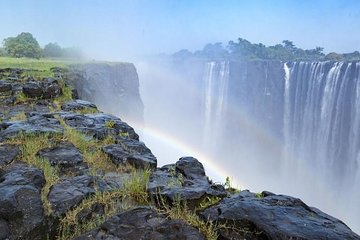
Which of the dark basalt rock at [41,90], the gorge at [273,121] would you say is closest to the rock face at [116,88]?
the gorge at [273,121]

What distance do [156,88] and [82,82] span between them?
160 feet

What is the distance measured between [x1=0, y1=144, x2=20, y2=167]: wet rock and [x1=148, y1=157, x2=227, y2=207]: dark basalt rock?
254 centimetres

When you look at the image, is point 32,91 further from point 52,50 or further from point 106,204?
point 52,50

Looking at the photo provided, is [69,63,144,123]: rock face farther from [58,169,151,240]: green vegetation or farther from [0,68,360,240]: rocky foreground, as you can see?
[58,169,151,240]: green vegetation

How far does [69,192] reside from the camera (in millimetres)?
4938

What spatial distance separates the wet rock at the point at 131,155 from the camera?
692cm

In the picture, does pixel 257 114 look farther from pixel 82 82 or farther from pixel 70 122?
pixel 70 122

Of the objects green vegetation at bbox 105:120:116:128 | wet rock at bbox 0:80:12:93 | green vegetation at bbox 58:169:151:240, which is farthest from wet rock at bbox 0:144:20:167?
wet rock at bbox 0:80:12:93

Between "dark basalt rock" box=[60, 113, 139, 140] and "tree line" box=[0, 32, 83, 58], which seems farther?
"tree line" box=[0, 32, 83, 58]

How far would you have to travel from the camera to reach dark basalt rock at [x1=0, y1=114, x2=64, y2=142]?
760 cm

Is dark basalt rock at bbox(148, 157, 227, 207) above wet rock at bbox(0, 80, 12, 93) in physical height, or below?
below

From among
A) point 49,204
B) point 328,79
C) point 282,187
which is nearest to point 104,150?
point 49,204

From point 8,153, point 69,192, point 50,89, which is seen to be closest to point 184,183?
point 69,192

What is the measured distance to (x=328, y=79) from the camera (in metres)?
42.1
